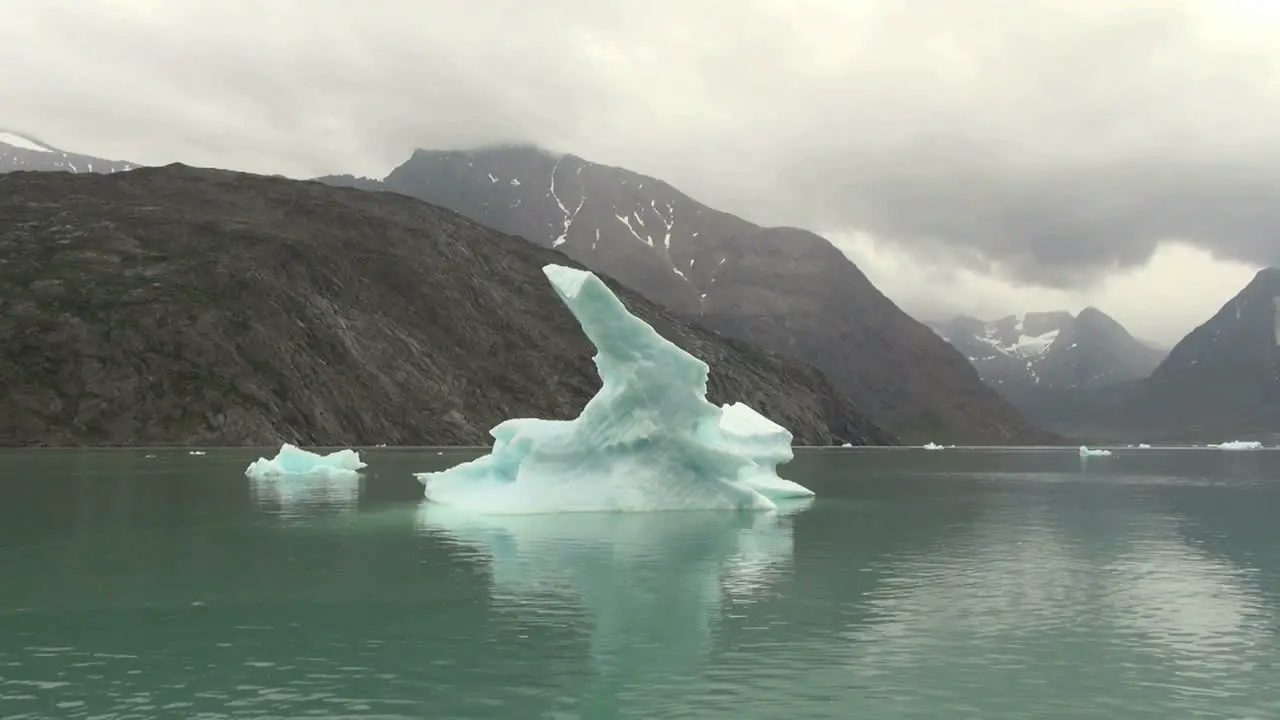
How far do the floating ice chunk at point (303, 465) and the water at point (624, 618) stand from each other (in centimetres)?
3257

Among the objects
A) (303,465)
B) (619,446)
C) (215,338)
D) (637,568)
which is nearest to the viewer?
(637,568)

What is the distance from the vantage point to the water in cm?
1585

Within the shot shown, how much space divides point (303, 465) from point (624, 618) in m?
64.0

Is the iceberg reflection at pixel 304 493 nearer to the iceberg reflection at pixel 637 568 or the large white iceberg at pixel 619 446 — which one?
the iceberg reflection at pixel 637 568

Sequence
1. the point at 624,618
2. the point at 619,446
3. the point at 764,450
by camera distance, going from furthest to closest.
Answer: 1. the point at 764,450
2. the point at 619,446
3. the point at 624,618

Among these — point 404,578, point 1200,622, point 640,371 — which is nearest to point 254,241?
point 640,371

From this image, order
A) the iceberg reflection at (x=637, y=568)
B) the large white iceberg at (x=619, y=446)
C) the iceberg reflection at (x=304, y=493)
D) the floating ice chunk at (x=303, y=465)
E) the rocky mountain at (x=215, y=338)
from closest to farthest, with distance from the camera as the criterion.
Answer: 1. the iceberg reflection at (x=637, y=568)
2. the large white iceberg at (x=619, y=446)
3. the iceberg reflection at (x=304, y=493)
4. the floating ice chunk at (x=303, y=465)
5. the rocky mountain at (x=215, y=338)

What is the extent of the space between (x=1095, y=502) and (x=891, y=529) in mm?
25988

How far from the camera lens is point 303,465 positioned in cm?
8031

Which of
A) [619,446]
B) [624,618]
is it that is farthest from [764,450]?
[624,618]

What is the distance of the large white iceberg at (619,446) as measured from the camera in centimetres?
4334

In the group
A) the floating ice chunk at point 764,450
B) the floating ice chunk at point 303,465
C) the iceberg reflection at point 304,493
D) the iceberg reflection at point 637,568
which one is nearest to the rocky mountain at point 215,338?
the floating ice chunk at point 303,465

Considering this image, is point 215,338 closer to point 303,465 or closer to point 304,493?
point 303,465

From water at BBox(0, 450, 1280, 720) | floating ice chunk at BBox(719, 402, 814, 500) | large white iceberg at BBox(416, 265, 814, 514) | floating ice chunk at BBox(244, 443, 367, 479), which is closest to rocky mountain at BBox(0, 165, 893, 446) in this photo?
floating ice chunk at BBox(244, 443, 367, 479)
